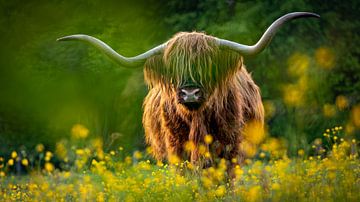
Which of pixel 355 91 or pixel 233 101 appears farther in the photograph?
pixel 355 91

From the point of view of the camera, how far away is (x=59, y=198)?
18.2ft

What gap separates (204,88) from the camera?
765 centimetres

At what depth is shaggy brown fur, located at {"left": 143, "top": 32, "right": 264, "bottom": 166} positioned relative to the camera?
771cm

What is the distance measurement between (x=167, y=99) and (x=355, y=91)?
8.38 metres

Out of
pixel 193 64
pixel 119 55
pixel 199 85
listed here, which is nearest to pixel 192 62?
pixel 193 64

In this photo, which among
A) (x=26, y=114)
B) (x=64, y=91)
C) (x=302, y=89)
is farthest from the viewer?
(x=26, y=114)

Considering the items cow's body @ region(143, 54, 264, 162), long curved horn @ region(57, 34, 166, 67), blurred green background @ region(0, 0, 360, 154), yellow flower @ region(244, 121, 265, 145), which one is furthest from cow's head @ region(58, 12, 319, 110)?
blurred green background @ region(0, 0, 360, 154)

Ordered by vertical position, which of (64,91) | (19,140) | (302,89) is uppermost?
(302,89)

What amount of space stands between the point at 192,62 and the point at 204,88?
27 cm

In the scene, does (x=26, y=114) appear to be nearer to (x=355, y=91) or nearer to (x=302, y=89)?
(x=355, y=91)

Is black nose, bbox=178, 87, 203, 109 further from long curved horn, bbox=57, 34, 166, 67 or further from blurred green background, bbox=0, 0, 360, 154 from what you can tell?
blurred green background, bbox=0, 0, 360, 154

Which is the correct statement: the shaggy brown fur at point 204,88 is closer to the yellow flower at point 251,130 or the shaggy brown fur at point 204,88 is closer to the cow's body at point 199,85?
the cow's body at point 199,85

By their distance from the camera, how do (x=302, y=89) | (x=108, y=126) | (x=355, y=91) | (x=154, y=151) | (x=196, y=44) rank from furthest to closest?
(x=108, y=126)
(x=355, y=91)
(x=154, y=151)
(x=196, y=44)
(x=302, y=89)

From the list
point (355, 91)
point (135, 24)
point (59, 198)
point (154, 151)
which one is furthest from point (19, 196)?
point (135, 24)
